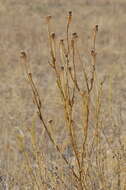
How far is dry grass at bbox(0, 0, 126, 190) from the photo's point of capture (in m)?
2.12

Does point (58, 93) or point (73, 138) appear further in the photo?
point (58, 93)

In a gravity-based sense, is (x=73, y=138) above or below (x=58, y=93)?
below

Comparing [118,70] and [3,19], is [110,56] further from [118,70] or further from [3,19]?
[3,19]

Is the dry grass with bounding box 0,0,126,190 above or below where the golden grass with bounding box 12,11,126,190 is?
above

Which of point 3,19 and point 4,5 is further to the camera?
point 4,5

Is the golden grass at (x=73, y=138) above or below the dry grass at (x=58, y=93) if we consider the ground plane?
below

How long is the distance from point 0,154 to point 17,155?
34 cm

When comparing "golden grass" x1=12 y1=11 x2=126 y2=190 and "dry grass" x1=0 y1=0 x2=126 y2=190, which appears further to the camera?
"dry grass" x1=0 y1=0 x2=126 y2=190

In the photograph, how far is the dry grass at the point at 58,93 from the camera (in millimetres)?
2115

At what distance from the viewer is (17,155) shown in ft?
14.7

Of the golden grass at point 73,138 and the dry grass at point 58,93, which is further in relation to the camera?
the dry grass at point 58,93

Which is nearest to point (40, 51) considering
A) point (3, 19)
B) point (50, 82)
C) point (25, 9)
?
point (50, 82)

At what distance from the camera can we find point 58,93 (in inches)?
83.2

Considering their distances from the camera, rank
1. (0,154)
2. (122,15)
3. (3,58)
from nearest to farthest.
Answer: (0,154) < (3,58) < (122,15)
